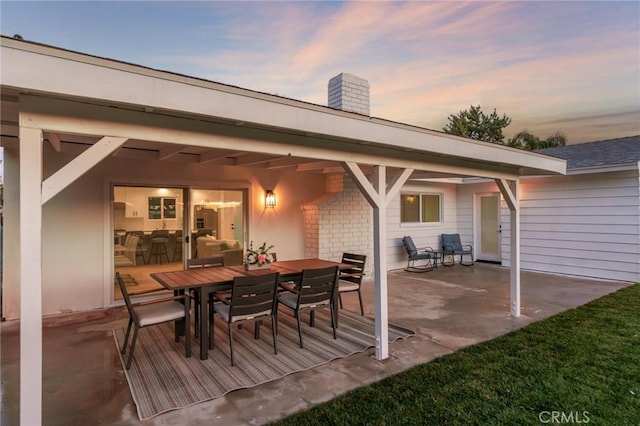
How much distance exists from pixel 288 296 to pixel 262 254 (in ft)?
2.15

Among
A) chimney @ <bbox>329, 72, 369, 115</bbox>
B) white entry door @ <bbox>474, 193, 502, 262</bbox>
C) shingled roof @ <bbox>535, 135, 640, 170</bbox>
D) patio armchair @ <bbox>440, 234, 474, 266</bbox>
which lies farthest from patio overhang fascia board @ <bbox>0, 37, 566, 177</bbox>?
white entry door @ <bbox>474, 193, 502, 262</bbox>

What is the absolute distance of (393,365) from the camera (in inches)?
130

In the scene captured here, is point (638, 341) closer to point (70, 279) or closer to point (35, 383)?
point (35, 383)

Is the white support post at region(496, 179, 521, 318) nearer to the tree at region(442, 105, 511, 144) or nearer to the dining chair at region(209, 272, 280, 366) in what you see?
the dining chair at region(209, 272, 280, 366)

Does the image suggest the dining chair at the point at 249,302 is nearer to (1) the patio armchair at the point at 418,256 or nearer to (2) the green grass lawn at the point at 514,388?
(2) the green grass lawn at the point at 514,388

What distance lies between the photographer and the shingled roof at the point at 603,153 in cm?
702

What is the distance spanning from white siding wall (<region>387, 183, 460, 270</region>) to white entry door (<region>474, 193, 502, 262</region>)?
47cm

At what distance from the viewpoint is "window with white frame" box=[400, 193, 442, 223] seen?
9.20 m

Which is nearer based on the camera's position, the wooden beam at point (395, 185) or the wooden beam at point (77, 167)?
the wooden beam at point (77, 167)

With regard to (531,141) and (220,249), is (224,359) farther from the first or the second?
(531,141)

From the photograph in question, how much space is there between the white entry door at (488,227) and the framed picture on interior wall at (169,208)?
26.6 ft

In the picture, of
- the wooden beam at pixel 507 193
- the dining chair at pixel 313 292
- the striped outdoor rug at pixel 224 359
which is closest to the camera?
the striped outdoor rug at pixel 224 359

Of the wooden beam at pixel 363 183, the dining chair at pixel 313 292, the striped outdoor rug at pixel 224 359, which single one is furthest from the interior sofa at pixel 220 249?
the wooden beam at pixel 363 183

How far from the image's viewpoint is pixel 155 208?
5.64m
